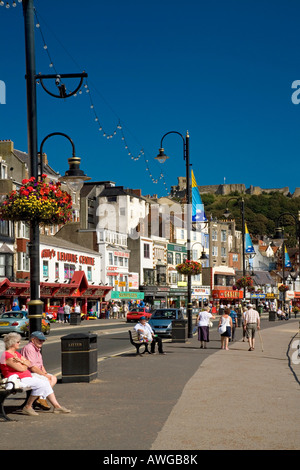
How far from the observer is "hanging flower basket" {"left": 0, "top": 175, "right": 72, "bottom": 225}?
44.2 ft

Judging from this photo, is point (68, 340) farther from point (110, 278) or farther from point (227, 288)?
point (227, 288)

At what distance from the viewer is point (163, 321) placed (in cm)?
3509

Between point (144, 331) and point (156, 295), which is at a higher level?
point (144, 331)

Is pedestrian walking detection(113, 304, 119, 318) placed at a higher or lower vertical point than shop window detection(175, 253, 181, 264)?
lower

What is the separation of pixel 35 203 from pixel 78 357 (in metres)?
3.61

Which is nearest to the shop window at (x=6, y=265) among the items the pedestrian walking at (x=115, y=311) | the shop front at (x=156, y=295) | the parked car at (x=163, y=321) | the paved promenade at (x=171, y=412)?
the pedestrian walking at (x=115, y=311)

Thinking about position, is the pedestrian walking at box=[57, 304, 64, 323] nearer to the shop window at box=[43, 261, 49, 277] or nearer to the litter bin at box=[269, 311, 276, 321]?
the shop window at box=[43, 261, 49, 277]

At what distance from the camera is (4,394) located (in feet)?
33.7

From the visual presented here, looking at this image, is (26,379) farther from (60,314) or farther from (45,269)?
(45,269)

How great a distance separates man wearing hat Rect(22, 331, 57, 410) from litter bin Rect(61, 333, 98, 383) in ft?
8.65

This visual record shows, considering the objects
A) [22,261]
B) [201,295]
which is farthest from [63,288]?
[201,295]

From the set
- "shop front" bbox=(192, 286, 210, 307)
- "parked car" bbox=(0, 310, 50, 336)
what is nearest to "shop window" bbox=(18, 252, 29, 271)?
"parked car" bbox=(0, 310, 50, 336)

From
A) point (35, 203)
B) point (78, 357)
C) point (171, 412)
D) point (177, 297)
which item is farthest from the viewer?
point (177, 297)
